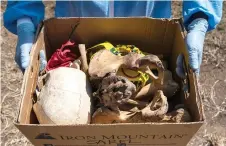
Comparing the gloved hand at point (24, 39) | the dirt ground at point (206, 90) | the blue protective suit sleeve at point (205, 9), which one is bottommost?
the dirt ground at point (206, 90)

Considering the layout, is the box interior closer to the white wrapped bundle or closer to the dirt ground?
the white wrapped bundle

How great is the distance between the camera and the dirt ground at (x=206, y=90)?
5.81 ft

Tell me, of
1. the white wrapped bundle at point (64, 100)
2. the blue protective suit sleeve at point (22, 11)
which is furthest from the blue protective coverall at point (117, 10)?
the white wrapped bundle at point (64, 100)

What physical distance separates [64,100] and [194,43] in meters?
0.47

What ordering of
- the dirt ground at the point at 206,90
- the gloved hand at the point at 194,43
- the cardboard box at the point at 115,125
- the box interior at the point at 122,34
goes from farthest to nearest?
the dirt ground at the point at 206,90 → the box interior at the point at 122,34 → the gloved hand at the point at 194,43 → the cardboard box at the point at 115,125

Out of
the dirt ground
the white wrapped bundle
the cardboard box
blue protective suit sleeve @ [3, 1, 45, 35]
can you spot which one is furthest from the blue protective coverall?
the dirt ground

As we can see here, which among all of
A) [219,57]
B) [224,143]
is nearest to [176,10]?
[219,57]

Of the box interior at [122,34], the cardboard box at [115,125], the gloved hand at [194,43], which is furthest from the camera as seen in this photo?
the box interior at [122,34]

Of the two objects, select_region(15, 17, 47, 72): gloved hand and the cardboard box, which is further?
select_region(15, 17, 47, 72): gloved hand

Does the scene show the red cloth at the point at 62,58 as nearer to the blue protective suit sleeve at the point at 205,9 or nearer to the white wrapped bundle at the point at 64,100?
the white wrapped bundle at the point at 64,100

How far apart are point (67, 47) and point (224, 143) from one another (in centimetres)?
96

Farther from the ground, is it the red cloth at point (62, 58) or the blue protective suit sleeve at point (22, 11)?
the blue protective suit sleeve at point (22, 11)

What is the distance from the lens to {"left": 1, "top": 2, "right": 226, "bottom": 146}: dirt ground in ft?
5.81

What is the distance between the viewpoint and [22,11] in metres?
1.26
